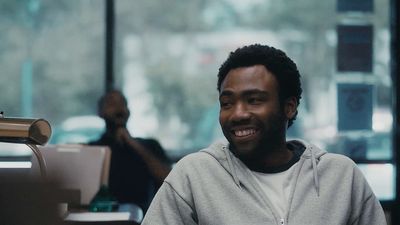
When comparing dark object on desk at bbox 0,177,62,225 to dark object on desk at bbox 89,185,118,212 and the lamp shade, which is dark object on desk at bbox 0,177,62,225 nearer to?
the lamp shade

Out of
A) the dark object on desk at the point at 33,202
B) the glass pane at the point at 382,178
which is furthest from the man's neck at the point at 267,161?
the glass pane at the point at 382,178

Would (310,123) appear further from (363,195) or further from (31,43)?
(363,195)

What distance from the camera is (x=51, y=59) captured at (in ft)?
16.4

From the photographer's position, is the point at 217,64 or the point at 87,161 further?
the point at 217,64

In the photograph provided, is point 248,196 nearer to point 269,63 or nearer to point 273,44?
point 269,63

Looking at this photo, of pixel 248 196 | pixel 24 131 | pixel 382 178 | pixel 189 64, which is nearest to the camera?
pixel 24 131

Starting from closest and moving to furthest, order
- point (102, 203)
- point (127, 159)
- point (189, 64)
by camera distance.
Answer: point (102, 203) → point (127, 159) → point (189, 64)

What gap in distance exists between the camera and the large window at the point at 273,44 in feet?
16.9

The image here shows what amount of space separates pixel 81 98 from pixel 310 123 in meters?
1.58

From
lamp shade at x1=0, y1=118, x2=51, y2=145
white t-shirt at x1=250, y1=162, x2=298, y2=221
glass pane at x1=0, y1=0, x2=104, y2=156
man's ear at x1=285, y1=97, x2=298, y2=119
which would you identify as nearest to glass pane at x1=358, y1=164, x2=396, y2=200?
glass pane at x1=0, y1=0, x2=104, y2=156

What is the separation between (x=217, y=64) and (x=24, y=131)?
3650 millimetres

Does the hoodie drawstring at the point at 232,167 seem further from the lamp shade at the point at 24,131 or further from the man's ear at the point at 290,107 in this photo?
the lamp shade at the point at 24,131

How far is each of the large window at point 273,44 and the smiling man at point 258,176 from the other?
10.7ft

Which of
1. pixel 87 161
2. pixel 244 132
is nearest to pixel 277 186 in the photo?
pixel 244 132
